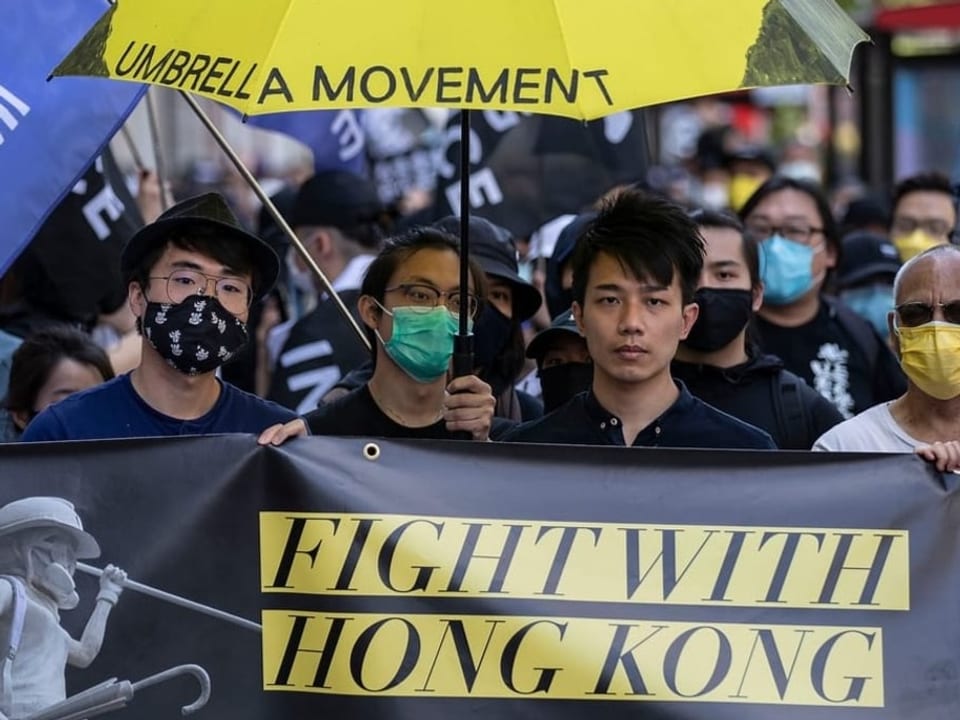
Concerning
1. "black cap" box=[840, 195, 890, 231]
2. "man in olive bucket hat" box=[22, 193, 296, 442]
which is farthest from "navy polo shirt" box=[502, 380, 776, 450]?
"black cap" box=[840, 195, 890, 231]

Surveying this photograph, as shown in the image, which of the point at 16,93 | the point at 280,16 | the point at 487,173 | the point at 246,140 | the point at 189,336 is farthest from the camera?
the point at 246,140

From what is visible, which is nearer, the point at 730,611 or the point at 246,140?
the point at 730,611

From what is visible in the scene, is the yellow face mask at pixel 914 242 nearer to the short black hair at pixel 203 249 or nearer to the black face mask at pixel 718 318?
the black face mask at pixel 718 318

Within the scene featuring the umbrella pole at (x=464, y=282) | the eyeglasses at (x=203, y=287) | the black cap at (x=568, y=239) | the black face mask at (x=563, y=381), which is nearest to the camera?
the umbrella pole at (x=464, y=282)

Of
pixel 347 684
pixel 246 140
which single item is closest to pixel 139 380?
pixel 347 684

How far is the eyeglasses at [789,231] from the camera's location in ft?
25.6

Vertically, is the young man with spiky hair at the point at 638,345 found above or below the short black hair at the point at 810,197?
below

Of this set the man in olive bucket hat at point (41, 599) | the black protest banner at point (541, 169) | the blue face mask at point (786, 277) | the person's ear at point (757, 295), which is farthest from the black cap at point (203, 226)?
the black protest banner at point (541, 169)

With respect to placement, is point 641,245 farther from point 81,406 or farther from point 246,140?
point 246,140

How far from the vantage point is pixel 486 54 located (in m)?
4.16

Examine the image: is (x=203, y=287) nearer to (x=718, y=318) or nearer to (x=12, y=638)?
(x=12, y=638)

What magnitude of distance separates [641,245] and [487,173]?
3.92 m

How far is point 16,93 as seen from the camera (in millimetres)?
5445

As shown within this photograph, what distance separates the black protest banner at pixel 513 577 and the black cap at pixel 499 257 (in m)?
1.71
